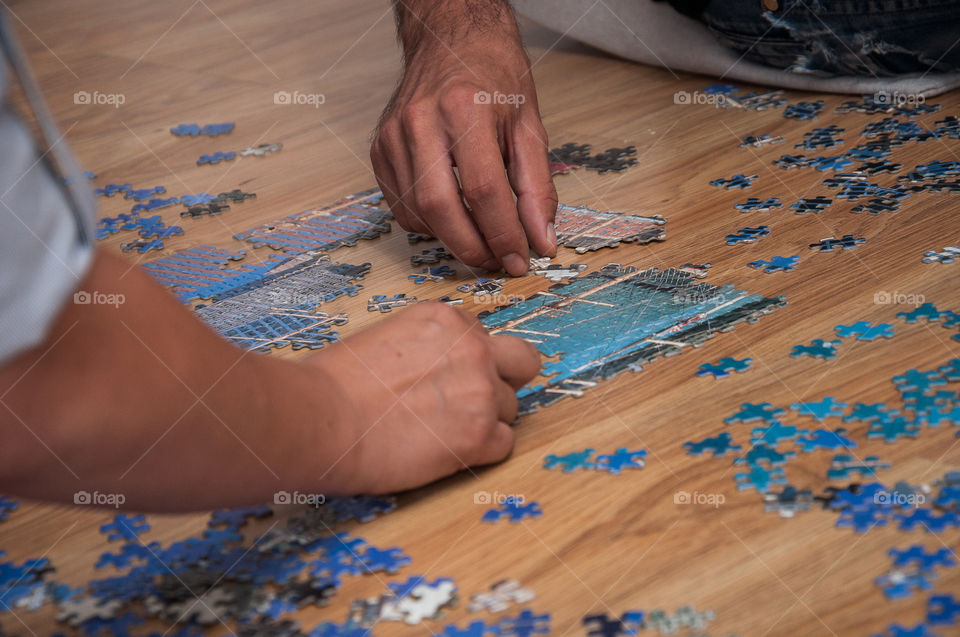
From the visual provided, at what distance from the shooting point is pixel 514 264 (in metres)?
2.04

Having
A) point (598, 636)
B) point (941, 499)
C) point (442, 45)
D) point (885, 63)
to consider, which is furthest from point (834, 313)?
point (885, 63)

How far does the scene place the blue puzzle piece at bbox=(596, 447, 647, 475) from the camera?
1.42 meters

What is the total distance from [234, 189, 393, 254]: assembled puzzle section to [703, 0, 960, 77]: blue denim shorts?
1211mm

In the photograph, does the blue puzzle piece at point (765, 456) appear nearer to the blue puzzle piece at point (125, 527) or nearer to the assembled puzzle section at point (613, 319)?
the assembled puzzle section at point (613, 319)

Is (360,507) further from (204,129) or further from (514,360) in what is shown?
(204,129)

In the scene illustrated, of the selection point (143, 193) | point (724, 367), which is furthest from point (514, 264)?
point (143, 193)

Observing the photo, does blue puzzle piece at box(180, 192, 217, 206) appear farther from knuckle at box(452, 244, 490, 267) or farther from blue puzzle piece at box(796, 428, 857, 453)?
blue puzzle piece at box(796, 428, 857, 453)

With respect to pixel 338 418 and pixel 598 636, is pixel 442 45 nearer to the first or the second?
pixel 338 418

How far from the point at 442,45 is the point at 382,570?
1398 millimetres

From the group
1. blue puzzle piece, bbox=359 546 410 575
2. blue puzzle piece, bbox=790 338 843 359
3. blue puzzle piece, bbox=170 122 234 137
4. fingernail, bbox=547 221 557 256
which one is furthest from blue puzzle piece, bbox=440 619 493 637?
blue puzzle piece, bbox=170 122 234 137

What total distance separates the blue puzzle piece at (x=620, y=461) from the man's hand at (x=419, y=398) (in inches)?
5.6

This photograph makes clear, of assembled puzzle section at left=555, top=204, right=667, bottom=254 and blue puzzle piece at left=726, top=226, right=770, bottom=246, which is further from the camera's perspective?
assembled puzzle section at left=555, top=204, right=667, bottom=254

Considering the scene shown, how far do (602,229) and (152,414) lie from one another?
4.30 ft

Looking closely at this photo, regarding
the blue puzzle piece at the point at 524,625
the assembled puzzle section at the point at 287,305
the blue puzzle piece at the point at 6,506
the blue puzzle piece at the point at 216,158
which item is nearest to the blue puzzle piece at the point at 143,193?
the blue puzzle piece at the point at 216,158
